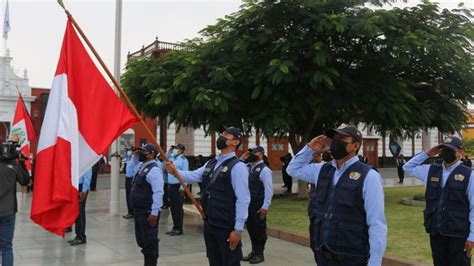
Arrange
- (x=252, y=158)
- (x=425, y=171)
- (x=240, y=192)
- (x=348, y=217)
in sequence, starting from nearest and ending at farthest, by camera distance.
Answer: (x=348, y=217), (x=240, y=192), (x=425, y=171), (x=252, y=158)

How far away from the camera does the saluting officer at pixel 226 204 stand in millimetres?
4938

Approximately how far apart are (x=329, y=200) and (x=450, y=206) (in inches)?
89.6

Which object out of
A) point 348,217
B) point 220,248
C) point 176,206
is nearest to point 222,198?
point 220,248

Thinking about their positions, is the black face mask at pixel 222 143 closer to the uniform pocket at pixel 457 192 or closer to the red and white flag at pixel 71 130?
the red and white flag at pixel 71 130

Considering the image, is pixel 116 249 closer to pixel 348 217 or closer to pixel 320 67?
pixel 348 217

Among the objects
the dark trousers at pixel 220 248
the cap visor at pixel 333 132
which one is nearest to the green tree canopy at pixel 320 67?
the dark trousers at pixel 220 248

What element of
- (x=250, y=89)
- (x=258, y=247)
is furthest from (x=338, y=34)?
(x=258, y=247)

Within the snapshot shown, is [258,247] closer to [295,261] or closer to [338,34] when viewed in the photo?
[295,261]

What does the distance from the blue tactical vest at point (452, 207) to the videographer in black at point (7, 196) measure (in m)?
5.02

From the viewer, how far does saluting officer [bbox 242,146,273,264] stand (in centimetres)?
755

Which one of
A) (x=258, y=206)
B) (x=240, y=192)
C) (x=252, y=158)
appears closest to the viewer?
(x=240, y=192)

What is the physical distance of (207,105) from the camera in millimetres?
11961

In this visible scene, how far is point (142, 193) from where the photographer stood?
21.3ft

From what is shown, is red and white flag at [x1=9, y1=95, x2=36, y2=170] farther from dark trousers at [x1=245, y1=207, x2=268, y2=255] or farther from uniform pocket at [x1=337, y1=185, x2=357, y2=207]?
uniform pocket at [x1=337, y1=185, x2=357, y2=207]
